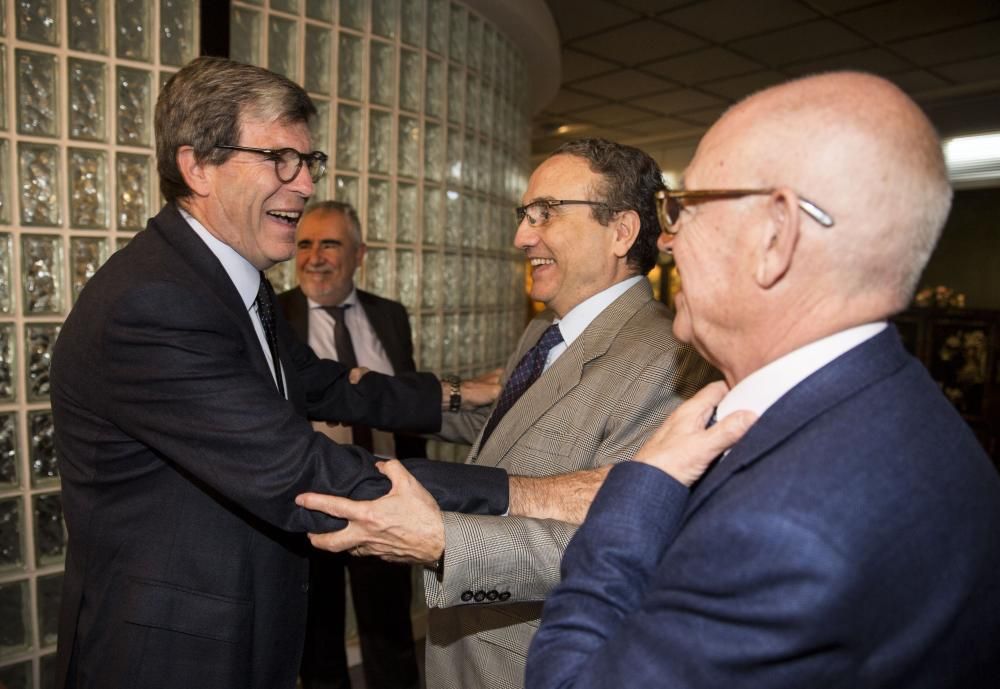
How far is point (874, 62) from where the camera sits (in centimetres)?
506

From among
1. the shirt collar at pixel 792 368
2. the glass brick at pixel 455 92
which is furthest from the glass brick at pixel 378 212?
the shirt collar at pixel 792 368

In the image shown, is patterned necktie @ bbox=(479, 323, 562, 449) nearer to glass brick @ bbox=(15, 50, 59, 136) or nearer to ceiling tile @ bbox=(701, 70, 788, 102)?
glass brick @ bbox=(15, 50, 59, 136)

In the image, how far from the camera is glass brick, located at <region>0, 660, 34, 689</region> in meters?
2.34

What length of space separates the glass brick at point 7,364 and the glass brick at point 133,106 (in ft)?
2.54

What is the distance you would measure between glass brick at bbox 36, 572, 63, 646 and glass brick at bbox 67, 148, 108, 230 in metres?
1.27

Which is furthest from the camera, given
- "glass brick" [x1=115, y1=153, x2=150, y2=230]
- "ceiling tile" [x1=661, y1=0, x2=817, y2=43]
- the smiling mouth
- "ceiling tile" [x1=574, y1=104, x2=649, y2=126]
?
"ceiling tile" [x1=574, y1=104, x2=649, y2=126]

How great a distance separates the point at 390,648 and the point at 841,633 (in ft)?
7.90

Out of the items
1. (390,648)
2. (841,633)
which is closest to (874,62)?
(390,648)

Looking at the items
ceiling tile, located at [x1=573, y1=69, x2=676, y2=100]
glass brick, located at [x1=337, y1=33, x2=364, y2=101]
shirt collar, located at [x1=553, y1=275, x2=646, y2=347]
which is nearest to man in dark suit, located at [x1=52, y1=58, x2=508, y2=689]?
shirt collar, located at [x1=553, y1=275, x2=646, y2=347]

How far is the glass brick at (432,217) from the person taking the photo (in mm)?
3393

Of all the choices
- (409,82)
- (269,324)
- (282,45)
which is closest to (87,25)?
(282,45)

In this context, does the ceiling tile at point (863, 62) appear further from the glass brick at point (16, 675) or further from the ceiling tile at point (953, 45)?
the glass brick at point (16, 675)

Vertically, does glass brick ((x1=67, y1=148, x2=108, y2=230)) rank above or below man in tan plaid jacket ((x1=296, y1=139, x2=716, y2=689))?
above

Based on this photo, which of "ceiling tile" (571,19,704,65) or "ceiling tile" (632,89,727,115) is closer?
"ceiling tile" (571,19,704,65)
